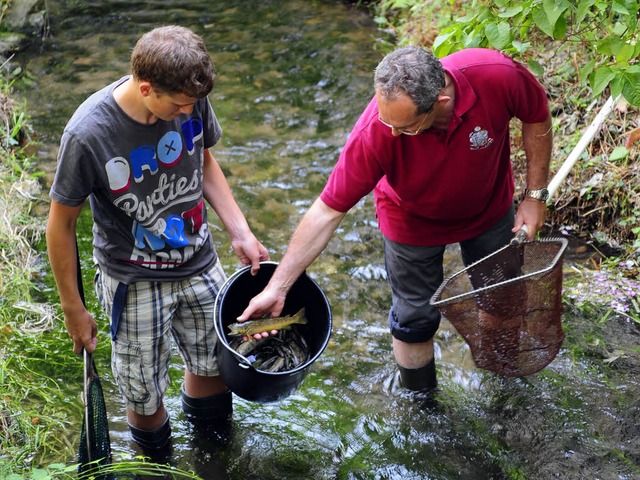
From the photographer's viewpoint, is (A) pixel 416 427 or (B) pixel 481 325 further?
(A) pixel 416 427

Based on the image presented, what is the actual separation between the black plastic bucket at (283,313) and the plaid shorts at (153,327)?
0.32 ft

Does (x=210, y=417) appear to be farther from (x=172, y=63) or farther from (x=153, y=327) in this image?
(x=172, y=63)

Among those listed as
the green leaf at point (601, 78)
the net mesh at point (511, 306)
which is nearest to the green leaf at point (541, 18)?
the green leaf at point (601, 78)

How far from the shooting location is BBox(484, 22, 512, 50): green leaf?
3.04 metres

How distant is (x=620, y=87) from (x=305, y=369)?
1647 mm

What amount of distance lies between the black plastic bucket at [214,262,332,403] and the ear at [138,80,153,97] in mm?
803

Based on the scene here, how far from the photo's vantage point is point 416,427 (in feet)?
11.8

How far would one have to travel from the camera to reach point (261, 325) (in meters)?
2.89

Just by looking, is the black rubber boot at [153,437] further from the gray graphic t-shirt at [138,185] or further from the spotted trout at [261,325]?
the gray graphic t-shirt at [138,185]

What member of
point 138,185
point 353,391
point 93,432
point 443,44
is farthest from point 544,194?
point 93,432

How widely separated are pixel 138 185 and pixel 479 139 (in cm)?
129

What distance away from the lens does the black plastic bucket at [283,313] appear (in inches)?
107

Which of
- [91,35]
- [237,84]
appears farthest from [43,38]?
[237,84]

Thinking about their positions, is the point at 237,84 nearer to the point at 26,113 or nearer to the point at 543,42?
the point at 26,113
